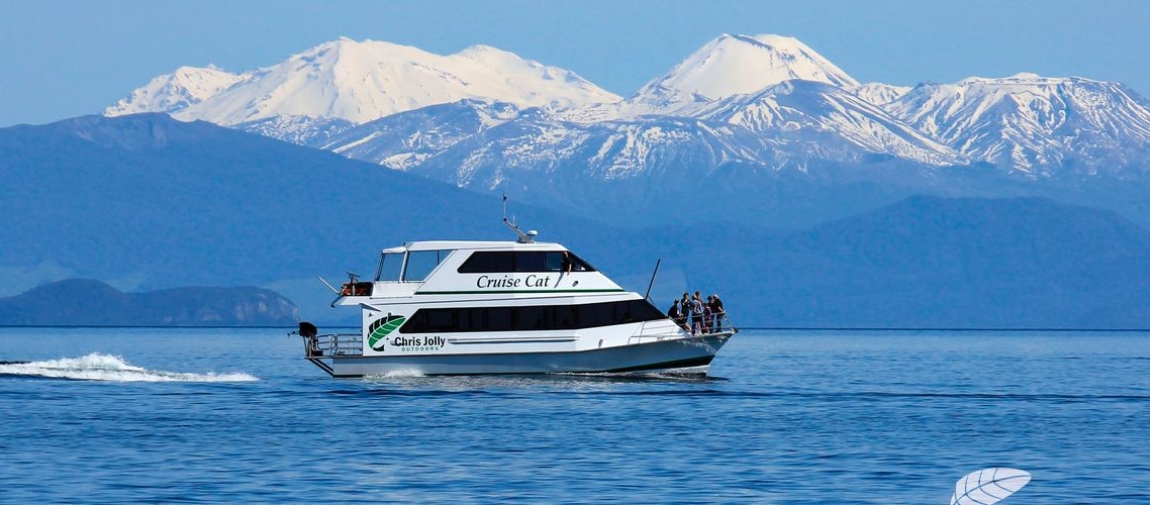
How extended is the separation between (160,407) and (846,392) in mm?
25530

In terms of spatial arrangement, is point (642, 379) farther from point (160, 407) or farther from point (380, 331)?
point (160, 407)

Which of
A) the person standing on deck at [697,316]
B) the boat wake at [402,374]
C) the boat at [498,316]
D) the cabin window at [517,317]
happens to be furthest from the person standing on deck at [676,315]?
the boat wake at [402,374]

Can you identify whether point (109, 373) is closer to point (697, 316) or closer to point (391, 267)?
point (391, 267)

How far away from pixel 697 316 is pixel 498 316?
7.30m

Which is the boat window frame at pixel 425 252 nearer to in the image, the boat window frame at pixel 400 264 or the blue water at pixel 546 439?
the boat window frame at pixel 400 264

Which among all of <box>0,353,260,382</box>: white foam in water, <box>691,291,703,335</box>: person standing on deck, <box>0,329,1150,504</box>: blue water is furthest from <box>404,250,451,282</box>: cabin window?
<box>0,353,260,382</box>: white foam in water

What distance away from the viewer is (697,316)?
2660 inches

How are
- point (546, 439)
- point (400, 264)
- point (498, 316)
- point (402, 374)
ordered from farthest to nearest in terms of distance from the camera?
1. point (400, 264)
2. point (402, 374)
3. point (498, 316)
4. point (546, 439)

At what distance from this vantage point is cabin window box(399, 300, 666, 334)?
65.4 meters

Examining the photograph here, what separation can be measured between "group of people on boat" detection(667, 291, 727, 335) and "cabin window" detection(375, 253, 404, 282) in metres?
9.64

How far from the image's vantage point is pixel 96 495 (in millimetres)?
36625

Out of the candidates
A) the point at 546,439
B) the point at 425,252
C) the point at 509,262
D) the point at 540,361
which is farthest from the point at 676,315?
the point at 546,439

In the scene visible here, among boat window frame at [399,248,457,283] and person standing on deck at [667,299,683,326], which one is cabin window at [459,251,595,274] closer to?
boat window frame at [399,248,457,283]

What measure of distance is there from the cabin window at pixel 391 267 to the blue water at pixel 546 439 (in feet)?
12.3
